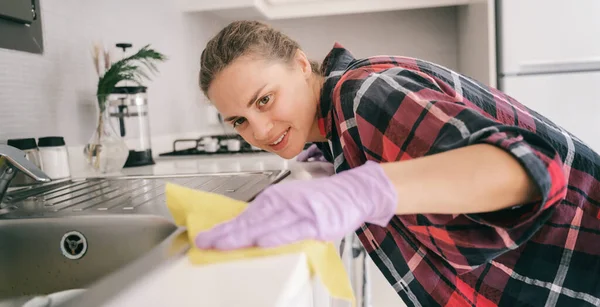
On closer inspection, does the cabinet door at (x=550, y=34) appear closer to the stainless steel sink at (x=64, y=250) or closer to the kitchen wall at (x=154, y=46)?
the kitchen wall at (x=154, y=46)

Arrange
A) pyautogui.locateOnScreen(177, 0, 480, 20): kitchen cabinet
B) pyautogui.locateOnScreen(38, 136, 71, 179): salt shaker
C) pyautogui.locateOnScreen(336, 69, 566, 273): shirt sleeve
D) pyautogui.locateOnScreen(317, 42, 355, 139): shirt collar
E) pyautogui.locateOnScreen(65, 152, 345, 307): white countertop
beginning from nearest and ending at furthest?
pyautogui.locateOnScreen(65, 152, 345, 307): white countertop → pyautogui.locateOnScreen(336, 69, 566, 273): shirt sleeve → pyautogui.locateOnScreen(317, 42, 355, 139): shirt collar → pyautogui.locateOnScreen(38, 136, 71, 179): salt shaker → pyautogui.locateOnScreen(177, 0, 480, 20): kitchen cabinet

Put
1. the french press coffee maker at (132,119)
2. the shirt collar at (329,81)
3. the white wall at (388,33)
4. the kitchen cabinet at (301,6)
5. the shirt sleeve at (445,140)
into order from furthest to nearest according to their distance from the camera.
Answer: the white wall at (388,33) → the kitchen cabinet at (301,6) → the french press coffee maker at (132,119) → the shirt collar at (329,81) → the shirt sleeve at (445,140)

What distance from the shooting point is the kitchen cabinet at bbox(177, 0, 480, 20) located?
198cm

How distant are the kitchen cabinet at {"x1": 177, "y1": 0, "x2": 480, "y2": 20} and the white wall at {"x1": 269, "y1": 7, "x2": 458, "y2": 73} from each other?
291 mm

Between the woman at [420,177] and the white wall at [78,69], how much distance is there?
0.44 m

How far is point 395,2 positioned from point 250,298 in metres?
1.88

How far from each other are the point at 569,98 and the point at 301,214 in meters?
1.62

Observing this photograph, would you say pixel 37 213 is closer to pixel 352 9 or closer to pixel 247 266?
pixel 247 266

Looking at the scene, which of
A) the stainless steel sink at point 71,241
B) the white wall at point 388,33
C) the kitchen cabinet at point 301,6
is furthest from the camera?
the white wall at point 388,33

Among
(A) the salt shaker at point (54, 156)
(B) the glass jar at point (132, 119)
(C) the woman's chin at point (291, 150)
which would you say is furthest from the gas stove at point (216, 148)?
(C) the woman's chin at point (291, 150)

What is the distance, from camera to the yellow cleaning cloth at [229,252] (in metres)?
0.38

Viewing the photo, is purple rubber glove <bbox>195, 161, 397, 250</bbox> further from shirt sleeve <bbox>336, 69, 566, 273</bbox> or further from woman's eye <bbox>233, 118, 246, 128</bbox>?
woman's eye <bbox>233, 118, 246, 128</bbox>

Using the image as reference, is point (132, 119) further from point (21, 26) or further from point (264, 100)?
point (264, 100)

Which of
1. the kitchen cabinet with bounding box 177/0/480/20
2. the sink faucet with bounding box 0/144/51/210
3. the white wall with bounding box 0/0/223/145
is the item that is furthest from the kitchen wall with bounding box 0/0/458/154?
the sink faucet with bounding box 0/144/51/210
